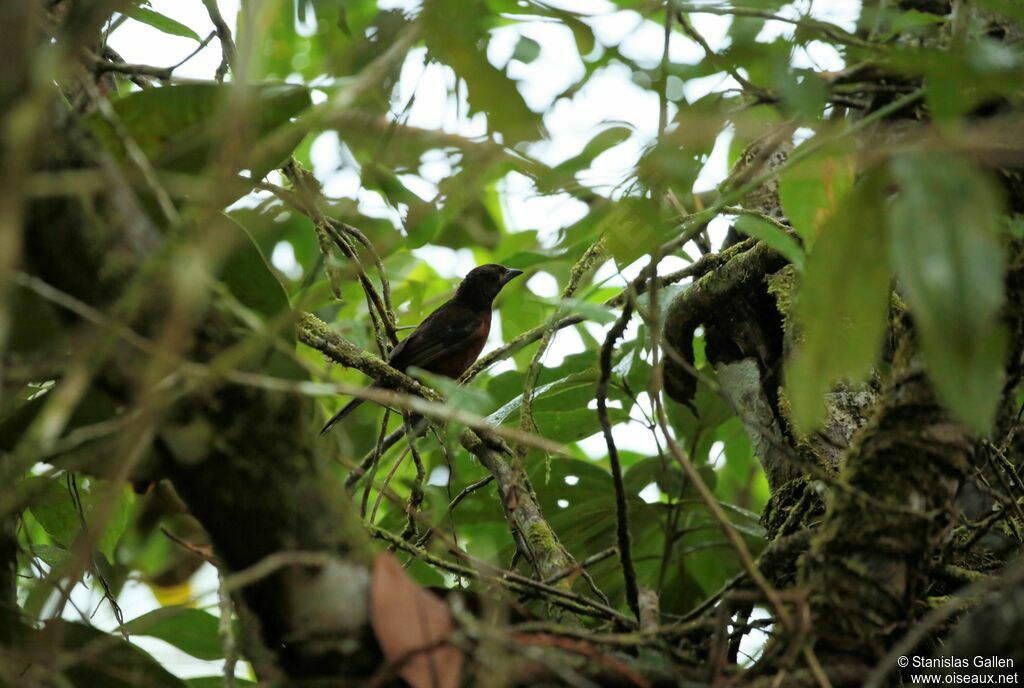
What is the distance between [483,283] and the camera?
21.7ft

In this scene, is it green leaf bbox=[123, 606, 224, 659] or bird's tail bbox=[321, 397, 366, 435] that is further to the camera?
bird's tail bbox=[321, 397, 366, 435]

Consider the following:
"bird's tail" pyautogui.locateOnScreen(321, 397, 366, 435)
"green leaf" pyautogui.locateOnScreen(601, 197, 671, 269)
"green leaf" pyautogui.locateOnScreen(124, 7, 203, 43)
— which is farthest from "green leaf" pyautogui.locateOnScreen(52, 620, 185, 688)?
"bird's tail" pyautogui.locateOnScreen(321, 397, 366, 435)

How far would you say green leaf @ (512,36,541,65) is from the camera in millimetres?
2100

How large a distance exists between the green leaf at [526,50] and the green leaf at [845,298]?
0.93m

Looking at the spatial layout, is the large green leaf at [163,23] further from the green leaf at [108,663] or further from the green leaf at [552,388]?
the green leaf at [108,663]

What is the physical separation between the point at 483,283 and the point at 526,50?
4523 mm

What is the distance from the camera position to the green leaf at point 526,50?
6.89 ft

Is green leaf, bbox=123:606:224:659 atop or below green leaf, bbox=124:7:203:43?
below

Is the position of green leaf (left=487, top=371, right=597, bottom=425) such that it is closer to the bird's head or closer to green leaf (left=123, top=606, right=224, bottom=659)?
green leaf (left=123, top=606, right=224, bottom=659)

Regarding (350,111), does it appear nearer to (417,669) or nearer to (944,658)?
(417,669)

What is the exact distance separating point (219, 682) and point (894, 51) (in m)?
2.31

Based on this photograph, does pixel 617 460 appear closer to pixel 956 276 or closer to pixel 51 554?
pixel 956 276

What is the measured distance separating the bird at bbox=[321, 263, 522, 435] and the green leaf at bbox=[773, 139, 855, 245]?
4.47m

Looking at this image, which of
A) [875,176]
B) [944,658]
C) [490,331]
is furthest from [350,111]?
[490,331]
